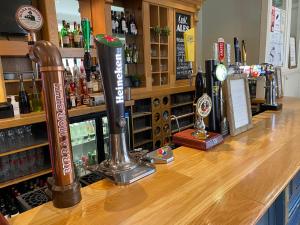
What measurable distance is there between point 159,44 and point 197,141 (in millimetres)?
2507

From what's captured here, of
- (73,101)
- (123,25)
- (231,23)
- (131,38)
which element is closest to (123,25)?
(123,25)

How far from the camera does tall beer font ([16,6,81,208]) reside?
686 mm

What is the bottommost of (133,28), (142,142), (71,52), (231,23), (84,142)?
(142,142)

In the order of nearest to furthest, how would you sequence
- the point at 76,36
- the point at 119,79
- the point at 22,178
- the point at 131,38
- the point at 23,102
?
the point at 119,79 → the point at 22,178 → the point at 23,102 → the point at 76,36 → the point at 131,38

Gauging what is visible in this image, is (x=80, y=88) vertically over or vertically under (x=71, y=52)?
under

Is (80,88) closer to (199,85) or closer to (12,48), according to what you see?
(12,48)

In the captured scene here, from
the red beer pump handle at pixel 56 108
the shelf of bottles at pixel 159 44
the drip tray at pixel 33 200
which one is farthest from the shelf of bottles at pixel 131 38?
the red beer pump handle at pixel 56 108

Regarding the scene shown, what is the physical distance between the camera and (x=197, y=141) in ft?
3.92

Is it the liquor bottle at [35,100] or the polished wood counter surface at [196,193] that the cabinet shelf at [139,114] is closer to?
the liquor bottle at [35,100]

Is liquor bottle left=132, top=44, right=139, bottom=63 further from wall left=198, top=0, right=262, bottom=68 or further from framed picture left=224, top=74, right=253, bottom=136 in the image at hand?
framed picture left=224, top=74, right=253, bottom=136

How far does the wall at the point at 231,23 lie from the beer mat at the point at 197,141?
8.71 feet

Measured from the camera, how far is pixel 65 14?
2.64 metres

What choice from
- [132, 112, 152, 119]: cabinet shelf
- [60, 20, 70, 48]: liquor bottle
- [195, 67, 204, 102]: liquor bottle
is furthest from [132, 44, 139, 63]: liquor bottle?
[195, 67, 204, 102]: liquor bottle

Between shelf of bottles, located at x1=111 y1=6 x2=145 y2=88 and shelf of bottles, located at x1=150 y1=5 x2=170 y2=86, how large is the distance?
231 mm
